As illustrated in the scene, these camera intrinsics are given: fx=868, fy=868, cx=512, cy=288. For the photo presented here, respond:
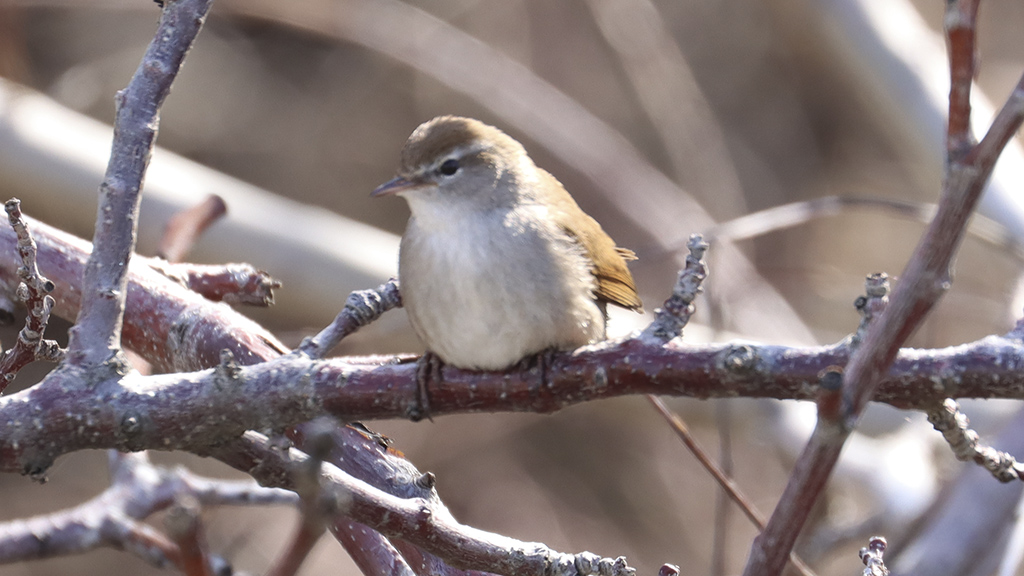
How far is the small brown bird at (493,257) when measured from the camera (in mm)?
2129

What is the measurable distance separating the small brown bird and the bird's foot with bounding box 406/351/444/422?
135 millimetres

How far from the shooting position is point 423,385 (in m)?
1.76

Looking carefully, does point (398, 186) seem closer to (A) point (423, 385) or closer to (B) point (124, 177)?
(A) point (423, 385)

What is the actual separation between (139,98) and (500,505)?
6094mm

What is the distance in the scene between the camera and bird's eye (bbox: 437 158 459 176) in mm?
2664

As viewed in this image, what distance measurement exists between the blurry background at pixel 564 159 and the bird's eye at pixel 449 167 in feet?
6.16

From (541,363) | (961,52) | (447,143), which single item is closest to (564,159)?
(447,143)

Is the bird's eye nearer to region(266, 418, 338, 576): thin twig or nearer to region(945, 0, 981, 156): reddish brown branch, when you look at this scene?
region(945, 0, 981, 156): reddish brown branch

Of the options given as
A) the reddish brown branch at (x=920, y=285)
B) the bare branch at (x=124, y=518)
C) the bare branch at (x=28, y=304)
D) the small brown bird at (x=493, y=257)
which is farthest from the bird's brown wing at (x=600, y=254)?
the reddish brown branch at (x=920, y=285)

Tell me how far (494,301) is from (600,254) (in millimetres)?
565

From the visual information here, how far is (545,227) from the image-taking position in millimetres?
2463

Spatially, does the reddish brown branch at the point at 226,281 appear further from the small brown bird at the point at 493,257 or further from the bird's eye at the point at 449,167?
the bird's eye at the point at 449,167

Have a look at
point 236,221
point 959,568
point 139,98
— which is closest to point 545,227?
point 139,98

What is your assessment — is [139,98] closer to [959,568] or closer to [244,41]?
[959,568]
